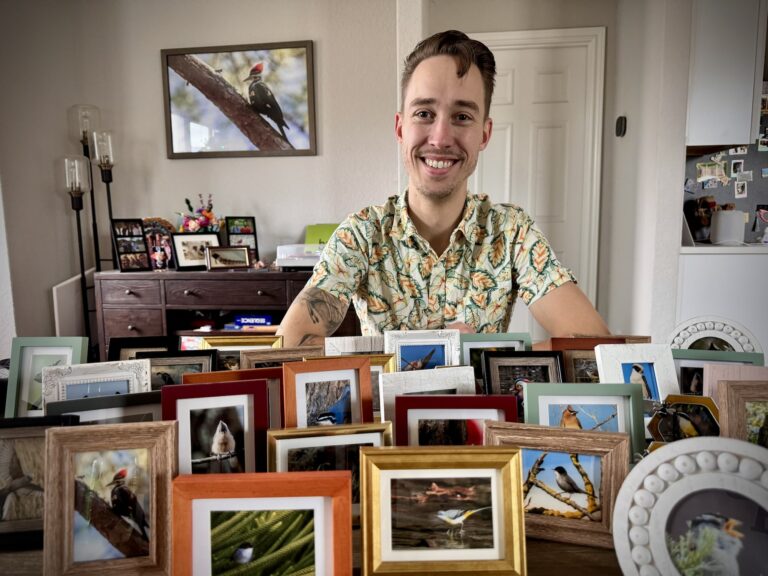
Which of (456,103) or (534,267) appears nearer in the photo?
(456,103)

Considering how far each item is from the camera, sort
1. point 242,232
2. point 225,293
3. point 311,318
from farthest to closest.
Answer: point 242,232 < point 225,293 < point 311,318

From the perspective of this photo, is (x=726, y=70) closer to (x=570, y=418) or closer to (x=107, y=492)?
(x=570, y=418)

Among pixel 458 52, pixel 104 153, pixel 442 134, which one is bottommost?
pixel 442 134

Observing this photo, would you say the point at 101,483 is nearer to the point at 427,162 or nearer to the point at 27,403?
the point at 27,403

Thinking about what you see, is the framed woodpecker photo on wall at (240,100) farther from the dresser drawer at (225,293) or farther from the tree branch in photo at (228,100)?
the dresser drawer at (225,293)

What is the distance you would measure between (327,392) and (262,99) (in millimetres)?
3266

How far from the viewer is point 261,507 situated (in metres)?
0.52

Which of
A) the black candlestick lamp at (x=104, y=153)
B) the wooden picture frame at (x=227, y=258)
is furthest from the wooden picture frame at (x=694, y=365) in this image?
the black candlestick lamp at (x=104, y=153)

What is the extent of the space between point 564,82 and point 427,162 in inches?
106

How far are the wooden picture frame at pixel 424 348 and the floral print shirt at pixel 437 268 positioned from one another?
60cm

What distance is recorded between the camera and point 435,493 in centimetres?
54

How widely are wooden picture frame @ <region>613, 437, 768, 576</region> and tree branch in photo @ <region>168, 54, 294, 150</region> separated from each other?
334cm

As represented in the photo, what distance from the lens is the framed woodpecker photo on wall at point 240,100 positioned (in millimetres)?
3432

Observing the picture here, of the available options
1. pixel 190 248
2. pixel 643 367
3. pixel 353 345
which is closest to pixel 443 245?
pixel 353 345
